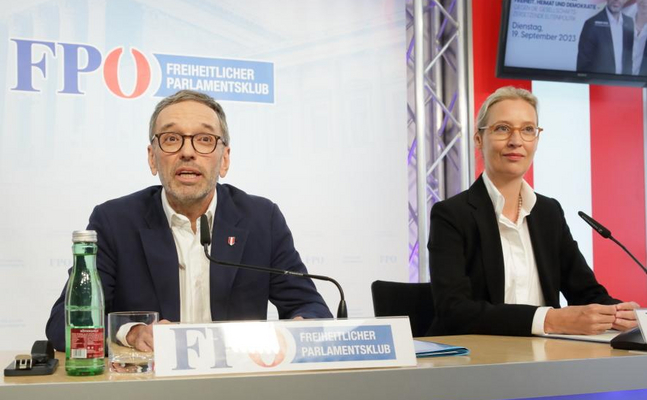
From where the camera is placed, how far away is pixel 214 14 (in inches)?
178

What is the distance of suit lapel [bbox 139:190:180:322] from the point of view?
2.14 metres

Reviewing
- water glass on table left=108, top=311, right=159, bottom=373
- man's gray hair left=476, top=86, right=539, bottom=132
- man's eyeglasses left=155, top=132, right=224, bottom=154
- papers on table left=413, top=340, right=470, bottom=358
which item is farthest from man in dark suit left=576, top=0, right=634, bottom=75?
water glass on table left=108, top=311, right=159, bottom=373

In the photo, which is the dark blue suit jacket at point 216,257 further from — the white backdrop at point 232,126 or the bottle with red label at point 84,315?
the white backdrop at point 232,126

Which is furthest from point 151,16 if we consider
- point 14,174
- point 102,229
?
point 102,229

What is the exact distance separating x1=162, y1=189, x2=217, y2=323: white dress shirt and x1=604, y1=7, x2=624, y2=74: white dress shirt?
376cm

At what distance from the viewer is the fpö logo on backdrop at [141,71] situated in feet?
13.5

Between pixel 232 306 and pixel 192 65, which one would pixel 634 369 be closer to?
pixel 232 306

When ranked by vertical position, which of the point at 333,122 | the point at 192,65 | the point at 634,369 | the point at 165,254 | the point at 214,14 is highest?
the point at 214,14

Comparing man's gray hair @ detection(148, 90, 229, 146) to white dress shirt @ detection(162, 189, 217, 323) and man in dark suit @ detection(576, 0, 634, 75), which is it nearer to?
white dress shirt @ detection(162, 189, 217, 323)

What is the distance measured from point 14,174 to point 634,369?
3399 mm

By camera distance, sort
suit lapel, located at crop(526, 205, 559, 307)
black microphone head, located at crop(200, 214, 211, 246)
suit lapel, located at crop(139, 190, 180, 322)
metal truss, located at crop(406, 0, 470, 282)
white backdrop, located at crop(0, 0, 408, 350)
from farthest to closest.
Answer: metal truss, located at crop(406, 0, 470, 282) < white backdrop, located at crop(0, 0, 408, 350) < suit lapel, located at crop(526, 205, 559, 307) < suit lapel, located at crop(139, 190, 180, 322) < black microphone head, located at crop(200, 214, 211, 246)

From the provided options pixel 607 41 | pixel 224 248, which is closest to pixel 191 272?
pixel 224 248

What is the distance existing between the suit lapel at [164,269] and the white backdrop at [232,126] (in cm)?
214

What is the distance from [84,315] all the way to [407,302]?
4.93ft
